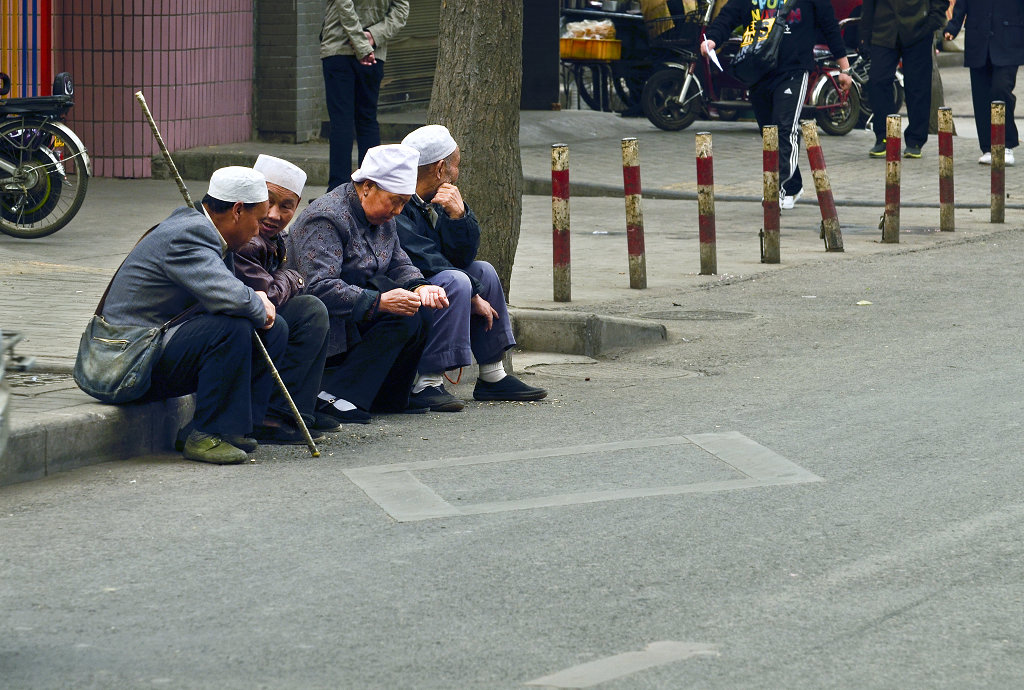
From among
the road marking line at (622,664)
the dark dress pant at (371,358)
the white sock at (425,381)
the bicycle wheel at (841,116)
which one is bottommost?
the road marking line at (622,664)

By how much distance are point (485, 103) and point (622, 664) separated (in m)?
5.07

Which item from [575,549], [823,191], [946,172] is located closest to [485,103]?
[823,191]

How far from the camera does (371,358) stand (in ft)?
23.3

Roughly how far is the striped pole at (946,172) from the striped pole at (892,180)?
55 cm

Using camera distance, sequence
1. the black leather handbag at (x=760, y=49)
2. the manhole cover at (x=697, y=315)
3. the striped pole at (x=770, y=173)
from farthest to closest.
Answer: the black leather handbag at (x=760, y=49) → the striped pole at (x=770, y=173) → the manhole cover at (x=697, y=315)

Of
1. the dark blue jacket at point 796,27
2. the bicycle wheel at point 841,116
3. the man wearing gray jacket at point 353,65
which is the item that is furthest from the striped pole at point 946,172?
the bicycle wheel at point 841,116

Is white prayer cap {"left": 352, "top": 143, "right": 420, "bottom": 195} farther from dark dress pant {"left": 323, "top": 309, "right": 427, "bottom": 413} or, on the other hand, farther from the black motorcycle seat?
the black motorcycle seat

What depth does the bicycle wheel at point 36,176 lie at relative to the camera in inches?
423

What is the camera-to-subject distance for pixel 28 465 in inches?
234

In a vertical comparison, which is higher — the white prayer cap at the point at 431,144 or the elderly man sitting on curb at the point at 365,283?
the white prayer cap at the point at 431,144

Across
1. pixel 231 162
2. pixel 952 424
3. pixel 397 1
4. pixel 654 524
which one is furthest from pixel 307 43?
pixel 654 524

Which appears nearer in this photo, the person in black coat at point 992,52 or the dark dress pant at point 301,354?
the dark dress pant at point 301,354

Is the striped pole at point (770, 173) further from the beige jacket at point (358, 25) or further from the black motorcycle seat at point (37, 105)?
the black motorcycle seat at point (37, 105)

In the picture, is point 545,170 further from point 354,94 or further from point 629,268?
point 629,268
